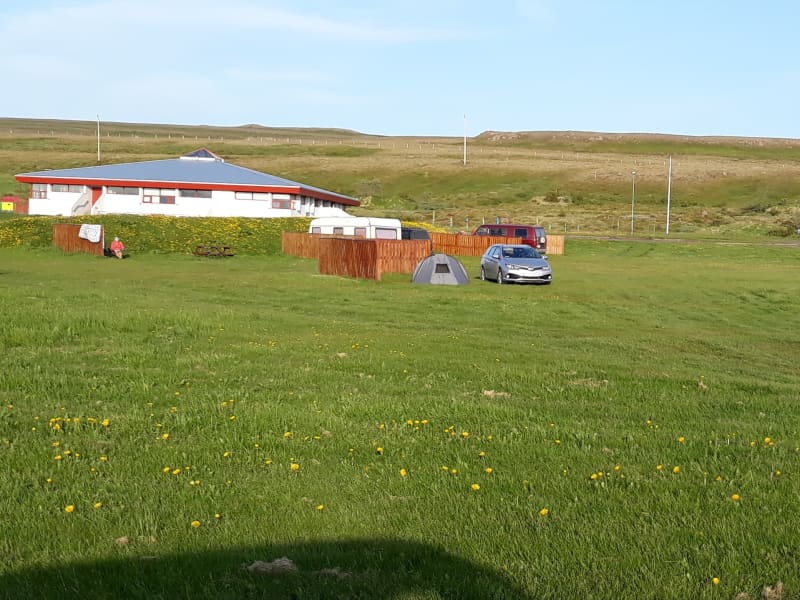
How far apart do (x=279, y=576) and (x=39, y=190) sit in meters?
65.3

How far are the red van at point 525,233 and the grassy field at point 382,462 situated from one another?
32.8m

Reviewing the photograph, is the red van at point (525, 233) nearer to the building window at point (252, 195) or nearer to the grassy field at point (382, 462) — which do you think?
the building window at point (252, 195)

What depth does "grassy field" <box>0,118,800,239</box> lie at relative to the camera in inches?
3509

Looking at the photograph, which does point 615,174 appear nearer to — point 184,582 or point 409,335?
point 409,335

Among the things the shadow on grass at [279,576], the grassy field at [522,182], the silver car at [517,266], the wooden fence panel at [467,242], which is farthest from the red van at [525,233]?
the shadow on grass at [279,576]

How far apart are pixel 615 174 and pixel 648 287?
4017 inches

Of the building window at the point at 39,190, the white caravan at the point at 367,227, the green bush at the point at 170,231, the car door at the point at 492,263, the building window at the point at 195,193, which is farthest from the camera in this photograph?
the building window at the point at 39,190

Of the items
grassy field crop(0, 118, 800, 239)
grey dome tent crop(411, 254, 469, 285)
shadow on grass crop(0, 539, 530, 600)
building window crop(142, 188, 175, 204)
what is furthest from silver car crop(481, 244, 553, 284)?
grassy field crop(0, 118, 800, 239)

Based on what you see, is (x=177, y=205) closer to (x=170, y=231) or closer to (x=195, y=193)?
(x=195, y=193)

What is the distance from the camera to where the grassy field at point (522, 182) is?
8912 centimetres

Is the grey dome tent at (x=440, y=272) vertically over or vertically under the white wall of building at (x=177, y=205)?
under

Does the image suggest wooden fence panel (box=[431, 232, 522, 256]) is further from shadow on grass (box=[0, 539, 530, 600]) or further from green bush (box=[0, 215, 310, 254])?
shadow on grass (box=[0, 539, 530, 600])

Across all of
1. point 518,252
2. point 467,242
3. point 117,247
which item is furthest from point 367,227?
point 117,247

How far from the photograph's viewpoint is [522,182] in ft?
406
